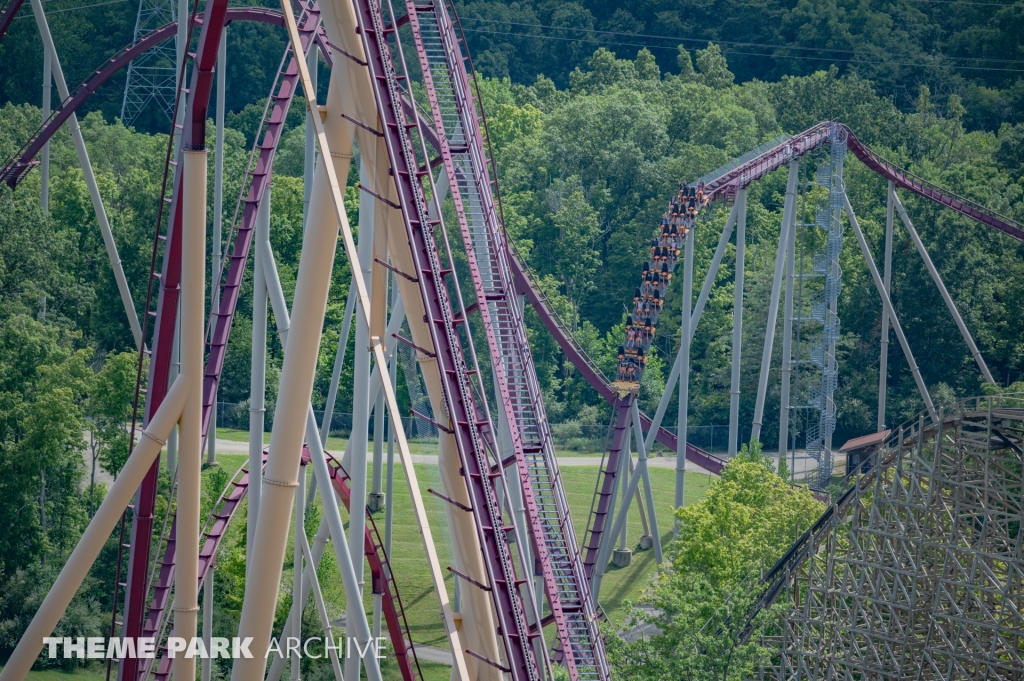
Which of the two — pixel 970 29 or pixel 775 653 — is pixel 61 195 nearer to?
pixel 775 653

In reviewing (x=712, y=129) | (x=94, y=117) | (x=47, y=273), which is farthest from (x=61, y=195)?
(x=712, y=129)

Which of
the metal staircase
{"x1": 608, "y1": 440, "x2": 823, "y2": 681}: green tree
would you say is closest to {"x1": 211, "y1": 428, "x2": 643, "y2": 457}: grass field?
{"x1": 608, "y1": 440, "x2": 823, "y2": 681}: green tree

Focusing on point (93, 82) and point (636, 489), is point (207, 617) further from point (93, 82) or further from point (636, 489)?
point (93, 82)

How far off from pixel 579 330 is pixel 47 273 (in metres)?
15.9

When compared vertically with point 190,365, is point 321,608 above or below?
below

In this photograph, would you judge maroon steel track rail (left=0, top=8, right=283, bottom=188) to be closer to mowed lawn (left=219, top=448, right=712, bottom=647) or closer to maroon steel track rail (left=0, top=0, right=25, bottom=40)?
maroon steel track rail (left=0, top=0, right=25, bottom=40)

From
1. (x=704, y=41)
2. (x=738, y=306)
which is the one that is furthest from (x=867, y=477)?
(x=704, y=41)

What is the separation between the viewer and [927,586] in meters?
20.2

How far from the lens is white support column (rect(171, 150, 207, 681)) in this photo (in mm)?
10953

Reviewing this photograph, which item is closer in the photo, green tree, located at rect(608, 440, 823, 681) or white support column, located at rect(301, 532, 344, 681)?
white support column, located at rect(301, 532, 344, 681)

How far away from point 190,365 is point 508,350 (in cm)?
678

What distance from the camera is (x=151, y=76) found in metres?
58.7

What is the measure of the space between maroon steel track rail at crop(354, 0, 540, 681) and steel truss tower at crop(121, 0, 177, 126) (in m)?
45.9

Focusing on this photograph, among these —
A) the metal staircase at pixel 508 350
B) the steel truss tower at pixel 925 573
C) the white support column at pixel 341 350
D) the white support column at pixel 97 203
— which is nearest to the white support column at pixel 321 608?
the metal staircase at pixel 508 350
